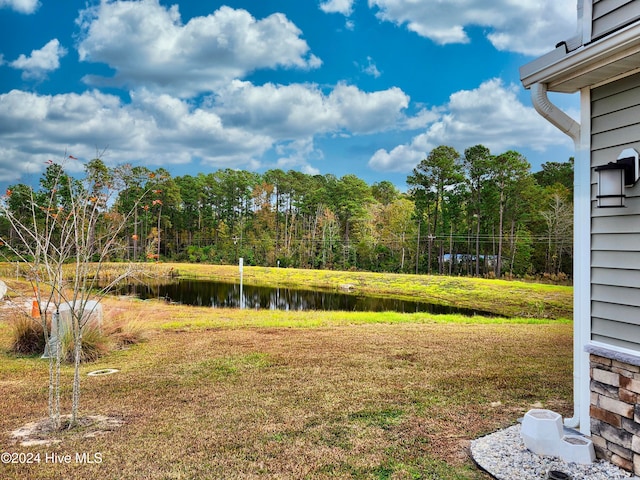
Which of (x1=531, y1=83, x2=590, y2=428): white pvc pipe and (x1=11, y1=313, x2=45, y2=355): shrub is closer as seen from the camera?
(x1=531, y1=83, x2=590, y2=428): white pvc pipe

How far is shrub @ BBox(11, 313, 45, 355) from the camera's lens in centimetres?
540

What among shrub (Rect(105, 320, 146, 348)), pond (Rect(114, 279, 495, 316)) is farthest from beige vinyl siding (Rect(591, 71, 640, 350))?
pond (Rect(114, 279, 495, 316))

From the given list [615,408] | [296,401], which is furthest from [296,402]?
[615,408]

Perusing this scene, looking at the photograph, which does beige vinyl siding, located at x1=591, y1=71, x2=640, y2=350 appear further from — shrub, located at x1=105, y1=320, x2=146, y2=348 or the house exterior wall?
shrub, located at x1=105, y1=320, x2=146, y2=348

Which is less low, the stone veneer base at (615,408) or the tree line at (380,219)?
the tree line at (380,219)

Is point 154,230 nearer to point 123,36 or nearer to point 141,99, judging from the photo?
point 141,99

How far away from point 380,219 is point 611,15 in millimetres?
26998

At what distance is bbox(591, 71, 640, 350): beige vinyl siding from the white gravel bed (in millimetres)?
729

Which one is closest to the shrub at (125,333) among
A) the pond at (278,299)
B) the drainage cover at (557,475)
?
the drainage cover at (557,475)

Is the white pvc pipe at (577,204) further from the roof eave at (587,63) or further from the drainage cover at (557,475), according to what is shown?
the drainage cover at (557,475)

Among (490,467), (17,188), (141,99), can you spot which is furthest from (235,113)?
(490,467)

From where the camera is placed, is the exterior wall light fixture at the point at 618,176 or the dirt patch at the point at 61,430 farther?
the dirt patch at the point at 61,430

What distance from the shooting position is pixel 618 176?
2350 millimetres

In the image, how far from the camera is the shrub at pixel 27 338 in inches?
213
